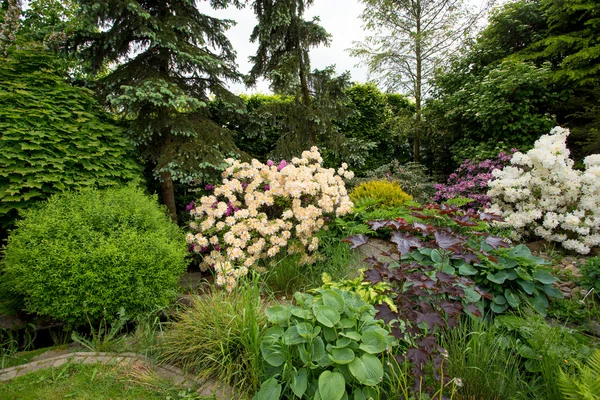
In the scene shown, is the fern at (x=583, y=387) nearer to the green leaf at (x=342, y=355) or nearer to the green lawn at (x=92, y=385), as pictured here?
the green leaf at (x=342, y=355)

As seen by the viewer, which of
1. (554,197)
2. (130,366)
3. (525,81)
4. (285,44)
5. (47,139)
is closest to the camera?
(130,366)

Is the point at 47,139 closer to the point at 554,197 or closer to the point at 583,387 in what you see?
the point at 583,387

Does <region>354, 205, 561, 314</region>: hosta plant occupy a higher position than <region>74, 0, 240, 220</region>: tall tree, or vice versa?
<region>74, 0, 240, 220</region>: tall tree

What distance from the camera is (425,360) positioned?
155 cm

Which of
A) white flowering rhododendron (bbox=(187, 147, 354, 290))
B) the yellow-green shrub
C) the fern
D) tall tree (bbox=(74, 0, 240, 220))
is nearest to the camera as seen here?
the fern

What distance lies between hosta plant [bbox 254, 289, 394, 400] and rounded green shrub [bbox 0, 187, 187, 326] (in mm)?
1314

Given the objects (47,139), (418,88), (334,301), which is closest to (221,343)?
(334,301)

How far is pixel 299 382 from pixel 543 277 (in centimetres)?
210

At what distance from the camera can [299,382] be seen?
5.09 ft

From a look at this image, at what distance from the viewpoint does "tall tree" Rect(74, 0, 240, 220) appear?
144 inches

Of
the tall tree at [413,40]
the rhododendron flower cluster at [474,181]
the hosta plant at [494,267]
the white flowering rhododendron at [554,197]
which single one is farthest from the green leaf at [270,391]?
the tall tree at [413,40]

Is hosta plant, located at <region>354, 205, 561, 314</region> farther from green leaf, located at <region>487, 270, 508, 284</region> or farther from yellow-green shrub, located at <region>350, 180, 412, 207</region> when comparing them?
yellow-green shrub, located at <region>350, 180, 412, 207</region>

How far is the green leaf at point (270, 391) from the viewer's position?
1515 mm

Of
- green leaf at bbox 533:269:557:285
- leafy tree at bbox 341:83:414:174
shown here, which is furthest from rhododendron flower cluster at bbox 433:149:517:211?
green leaf at bbox 533:269:557:285
